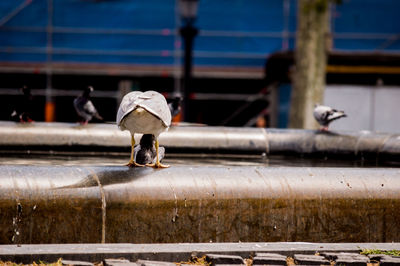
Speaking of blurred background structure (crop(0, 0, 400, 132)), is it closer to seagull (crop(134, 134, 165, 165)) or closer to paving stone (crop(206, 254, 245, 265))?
seagull (crop(134, 134, 165, 165))

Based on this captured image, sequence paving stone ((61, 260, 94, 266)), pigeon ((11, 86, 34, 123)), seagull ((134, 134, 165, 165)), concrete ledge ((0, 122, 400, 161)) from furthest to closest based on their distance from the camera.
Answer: pigeon ((11, 86, 34, 123)), concrete ledge ((0, 122, 400, 161)), seagull ((134, 134, 165, 165)), paving stone ((61, 260, 94, 266))

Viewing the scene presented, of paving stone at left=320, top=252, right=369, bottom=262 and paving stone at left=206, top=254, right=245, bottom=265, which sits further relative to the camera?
paving stone at left=320, top=252, right=369, bottom=262

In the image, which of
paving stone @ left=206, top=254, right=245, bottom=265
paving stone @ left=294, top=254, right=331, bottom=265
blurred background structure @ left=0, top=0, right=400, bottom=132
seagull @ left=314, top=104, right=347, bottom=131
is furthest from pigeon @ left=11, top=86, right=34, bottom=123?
blurred background structure @ left=0, top=0, right=400, bottom=132

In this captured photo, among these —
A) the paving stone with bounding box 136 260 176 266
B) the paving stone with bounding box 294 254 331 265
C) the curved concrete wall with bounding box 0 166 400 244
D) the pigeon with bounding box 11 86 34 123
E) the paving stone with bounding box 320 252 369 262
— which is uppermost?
the pigeon with bounding box 11 86 34 123

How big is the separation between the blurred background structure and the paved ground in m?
14.2

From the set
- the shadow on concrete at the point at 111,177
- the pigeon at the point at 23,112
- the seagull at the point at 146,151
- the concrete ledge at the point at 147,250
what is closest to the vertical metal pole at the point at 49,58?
the pigeon at the point at 23,112

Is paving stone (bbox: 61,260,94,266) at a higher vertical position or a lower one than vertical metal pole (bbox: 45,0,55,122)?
lower

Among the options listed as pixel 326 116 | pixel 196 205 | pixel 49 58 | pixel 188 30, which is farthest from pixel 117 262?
pixel 49 58

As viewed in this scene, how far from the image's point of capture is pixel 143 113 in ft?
16.4

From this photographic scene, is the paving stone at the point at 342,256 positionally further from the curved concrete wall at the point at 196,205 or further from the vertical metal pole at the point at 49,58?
the vertical metal pole at the point at 49,58

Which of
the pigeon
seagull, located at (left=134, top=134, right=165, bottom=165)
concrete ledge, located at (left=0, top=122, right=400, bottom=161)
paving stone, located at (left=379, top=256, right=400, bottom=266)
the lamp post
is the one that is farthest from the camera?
the lamp post

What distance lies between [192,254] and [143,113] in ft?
3.94

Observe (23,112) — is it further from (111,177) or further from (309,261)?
(309,261)

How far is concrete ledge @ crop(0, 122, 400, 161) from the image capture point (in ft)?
27.9
